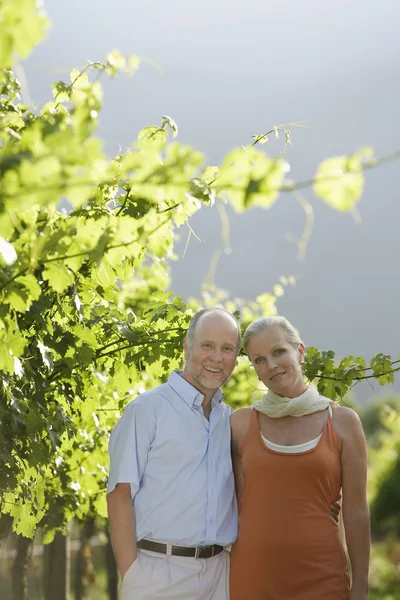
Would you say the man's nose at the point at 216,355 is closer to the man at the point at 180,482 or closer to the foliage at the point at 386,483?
the man at the point at 180,482

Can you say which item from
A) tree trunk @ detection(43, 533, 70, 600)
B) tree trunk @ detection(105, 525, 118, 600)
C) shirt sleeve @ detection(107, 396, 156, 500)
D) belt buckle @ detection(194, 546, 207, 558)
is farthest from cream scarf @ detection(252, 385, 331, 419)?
tree trunk @ detection(105, 525, 118, 600)

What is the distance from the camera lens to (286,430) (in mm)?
3482

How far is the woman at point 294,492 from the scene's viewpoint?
10.8 feet

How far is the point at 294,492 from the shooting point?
10.9 ft

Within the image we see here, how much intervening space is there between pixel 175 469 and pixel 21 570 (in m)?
4.50

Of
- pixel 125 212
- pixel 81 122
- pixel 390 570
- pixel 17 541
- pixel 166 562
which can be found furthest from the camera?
pixel 390 570

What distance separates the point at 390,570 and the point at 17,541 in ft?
43.9

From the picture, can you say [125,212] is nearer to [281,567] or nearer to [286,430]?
[286,430]

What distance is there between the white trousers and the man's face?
0.69 m

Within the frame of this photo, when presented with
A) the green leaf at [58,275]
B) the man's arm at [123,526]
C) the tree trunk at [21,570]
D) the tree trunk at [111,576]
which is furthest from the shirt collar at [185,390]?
the tree trunk at [111,576]

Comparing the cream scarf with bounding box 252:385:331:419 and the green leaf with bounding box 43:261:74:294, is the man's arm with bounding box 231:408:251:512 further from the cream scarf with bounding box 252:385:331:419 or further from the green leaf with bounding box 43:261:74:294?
the green leaf with bounding box 43:261:74:294

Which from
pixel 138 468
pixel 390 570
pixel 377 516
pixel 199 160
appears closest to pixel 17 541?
pixel 138 468

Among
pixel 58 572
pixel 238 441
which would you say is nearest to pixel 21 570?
pixel 58 572

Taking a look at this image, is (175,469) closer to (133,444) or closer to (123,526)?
(133,444)
